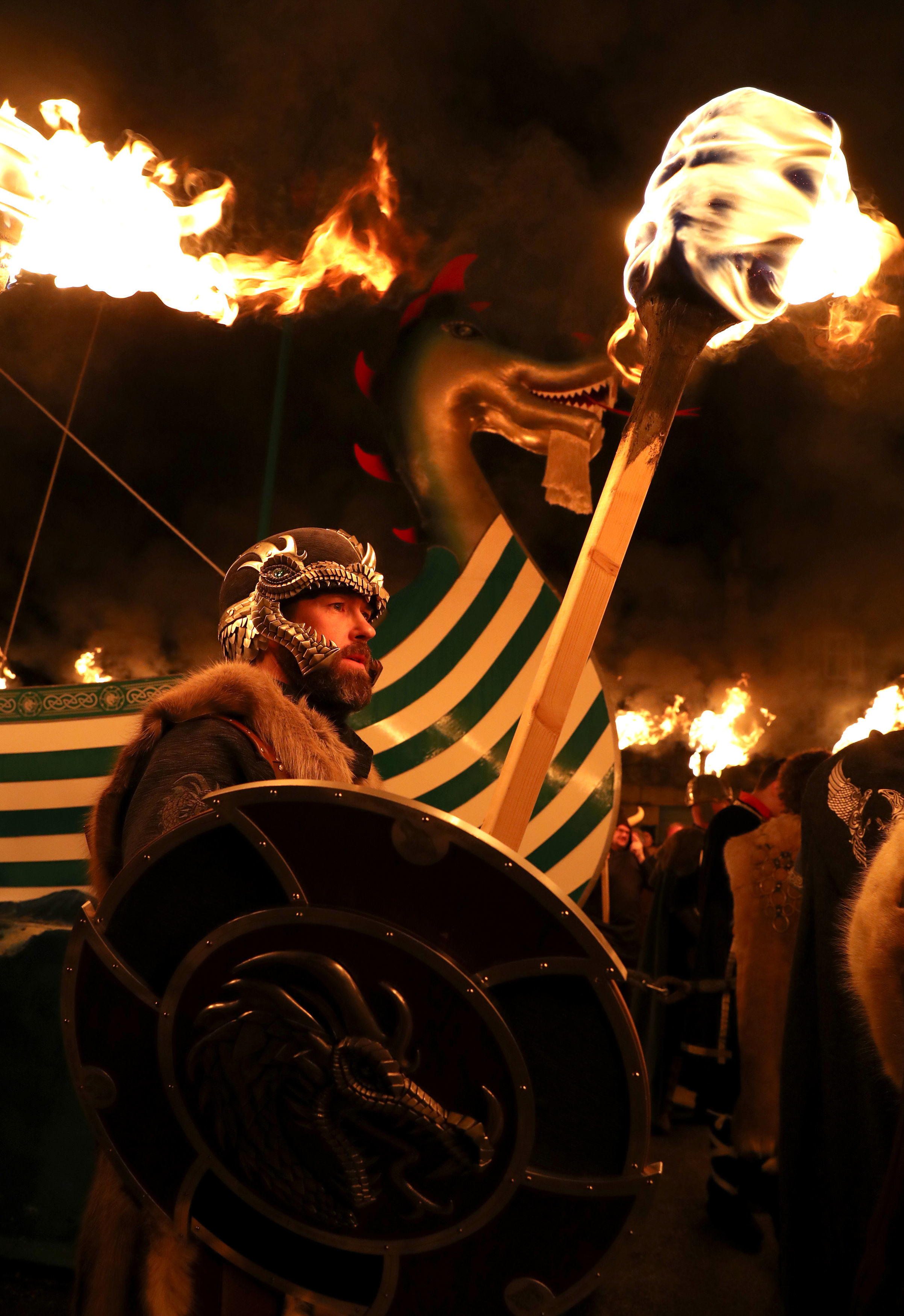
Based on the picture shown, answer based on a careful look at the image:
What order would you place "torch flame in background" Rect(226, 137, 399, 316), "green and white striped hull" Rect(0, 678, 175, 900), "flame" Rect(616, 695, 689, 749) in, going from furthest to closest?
"flame" Rect(616, 695, 689, 749)
"torch flame in background" Rect(226, 137, 399, 316)
"green and white striped hull" Rect(0, 678, 175, 900)

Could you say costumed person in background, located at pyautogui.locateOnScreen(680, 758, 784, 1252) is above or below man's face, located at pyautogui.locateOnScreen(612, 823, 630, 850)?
below

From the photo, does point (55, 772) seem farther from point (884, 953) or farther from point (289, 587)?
point (884, 953)

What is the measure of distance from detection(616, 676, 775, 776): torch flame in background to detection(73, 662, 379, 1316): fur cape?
46.9 ft

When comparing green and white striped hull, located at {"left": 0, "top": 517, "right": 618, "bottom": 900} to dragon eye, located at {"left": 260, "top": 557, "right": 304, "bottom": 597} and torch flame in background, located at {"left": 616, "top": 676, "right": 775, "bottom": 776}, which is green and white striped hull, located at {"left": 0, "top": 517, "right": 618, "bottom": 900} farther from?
torch flame in background, located at {"left": 616, "top": 676, "right": 775, "bottom": 776}

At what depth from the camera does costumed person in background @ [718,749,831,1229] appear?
153 inches

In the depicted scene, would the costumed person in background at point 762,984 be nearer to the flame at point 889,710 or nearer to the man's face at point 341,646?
the man's face at point 341,646

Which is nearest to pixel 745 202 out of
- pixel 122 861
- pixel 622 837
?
pixel 122 861

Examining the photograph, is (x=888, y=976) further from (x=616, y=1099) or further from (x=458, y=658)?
(x=458, y=658)

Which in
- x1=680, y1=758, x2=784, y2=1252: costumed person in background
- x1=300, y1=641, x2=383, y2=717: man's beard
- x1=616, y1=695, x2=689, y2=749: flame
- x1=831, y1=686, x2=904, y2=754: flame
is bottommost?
x1=680, y1=758, x2=784, y2=1252: costumed person in background

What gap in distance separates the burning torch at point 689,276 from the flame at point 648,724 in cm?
2152

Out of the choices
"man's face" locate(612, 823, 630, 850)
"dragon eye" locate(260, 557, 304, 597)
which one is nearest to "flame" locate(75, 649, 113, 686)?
"man's face" locate(612, 823, 630, 850)

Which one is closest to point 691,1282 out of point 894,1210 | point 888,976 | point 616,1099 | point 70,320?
point 888,976

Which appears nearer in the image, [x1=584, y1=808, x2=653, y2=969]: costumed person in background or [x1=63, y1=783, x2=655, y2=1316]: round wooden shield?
[x1=63, y1=783, x2=655, y2=1316]: round wooden shield

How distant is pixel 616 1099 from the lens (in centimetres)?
118
